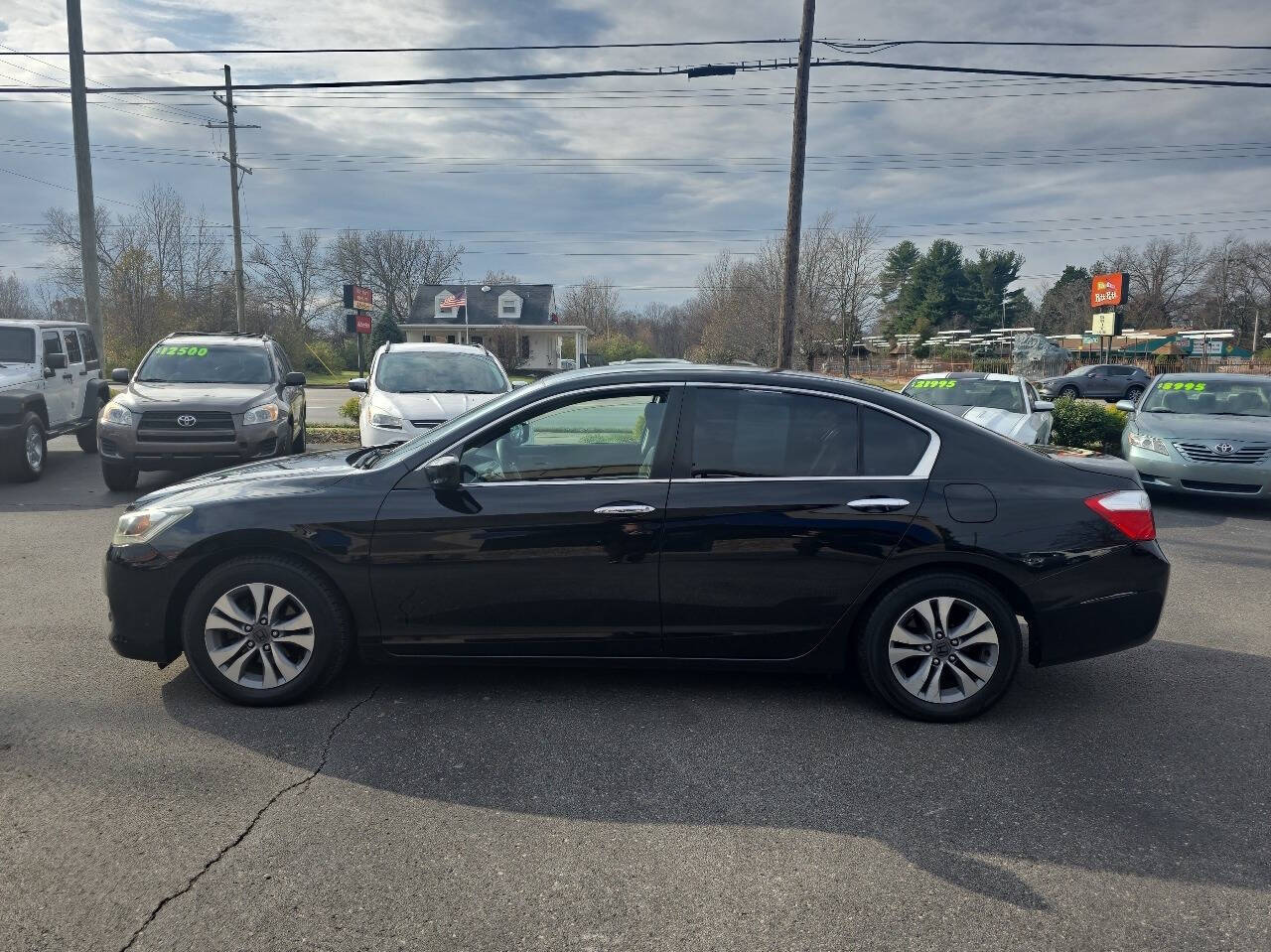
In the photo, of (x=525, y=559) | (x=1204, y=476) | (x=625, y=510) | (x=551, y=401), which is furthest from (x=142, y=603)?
(x=1204, y=476)

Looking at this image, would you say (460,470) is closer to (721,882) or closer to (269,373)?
(721,882)

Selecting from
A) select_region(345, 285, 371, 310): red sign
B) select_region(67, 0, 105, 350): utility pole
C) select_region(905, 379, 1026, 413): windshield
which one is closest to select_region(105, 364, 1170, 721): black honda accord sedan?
select_region(905, 379, 1026, 413): windshield

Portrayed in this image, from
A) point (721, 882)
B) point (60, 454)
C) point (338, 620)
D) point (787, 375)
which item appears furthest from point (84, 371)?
point (721, 882)

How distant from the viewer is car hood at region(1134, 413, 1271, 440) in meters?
10.3

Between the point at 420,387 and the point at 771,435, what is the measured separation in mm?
7948

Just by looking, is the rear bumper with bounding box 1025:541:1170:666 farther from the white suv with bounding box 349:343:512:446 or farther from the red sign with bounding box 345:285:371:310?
the red sign with bounding box 345:285:371:310

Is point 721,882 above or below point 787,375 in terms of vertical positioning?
below

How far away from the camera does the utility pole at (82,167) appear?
17.3m

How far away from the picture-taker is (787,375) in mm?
4566

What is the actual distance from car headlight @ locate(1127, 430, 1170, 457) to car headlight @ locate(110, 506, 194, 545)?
404 inches

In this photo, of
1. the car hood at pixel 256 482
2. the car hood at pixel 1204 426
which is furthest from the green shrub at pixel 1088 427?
the car hood at pixel 256 482

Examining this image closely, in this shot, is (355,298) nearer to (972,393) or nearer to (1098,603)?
(972,393)

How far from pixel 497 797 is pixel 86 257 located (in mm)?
17995

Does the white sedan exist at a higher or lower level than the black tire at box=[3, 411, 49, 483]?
higher
